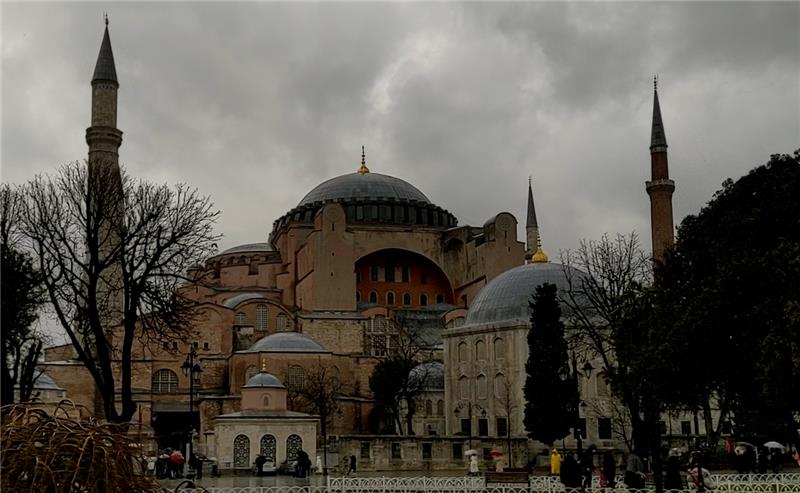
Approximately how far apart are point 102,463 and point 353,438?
2552 centimetres

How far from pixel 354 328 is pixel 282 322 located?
12.1 ft

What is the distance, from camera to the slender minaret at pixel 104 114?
36.7 meters

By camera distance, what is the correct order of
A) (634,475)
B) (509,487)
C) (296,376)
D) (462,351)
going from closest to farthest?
(634,475)
(509,487)
(462,351)
(296,376)

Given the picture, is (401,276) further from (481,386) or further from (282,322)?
Result: (481,386)

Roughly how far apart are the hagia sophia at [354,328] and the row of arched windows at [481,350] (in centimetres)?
7

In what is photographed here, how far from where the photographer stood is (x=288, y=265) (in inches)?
2255

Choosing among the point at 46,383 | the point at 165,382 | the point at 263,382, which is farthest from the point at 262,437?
the point at 165,382

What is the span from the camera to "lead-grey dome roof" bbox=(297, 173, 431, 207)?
198 feet

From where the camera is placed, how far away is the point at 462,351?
127ft

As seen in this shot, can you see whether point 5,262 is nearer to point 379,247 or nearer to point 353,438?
point 353,438

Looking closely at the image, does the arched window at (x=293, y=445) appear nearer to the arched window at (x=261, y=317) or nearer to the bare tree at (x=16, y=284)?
the bare tree at (x=16, y=284)

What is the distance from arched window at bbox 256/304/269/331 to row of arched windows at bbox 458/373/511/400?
15.4 m

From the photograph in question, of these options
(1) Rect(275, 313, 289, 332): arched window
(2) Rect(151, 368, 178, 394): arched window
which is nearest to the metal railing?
(2) Rect(151, 368, 178, 394): arched window

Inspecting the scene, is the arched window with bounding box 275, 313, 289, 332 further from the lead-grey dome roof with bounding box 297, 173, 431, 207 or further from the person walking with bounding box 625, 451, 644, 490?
the person walking with bounding box 625, 451, 644, 490
